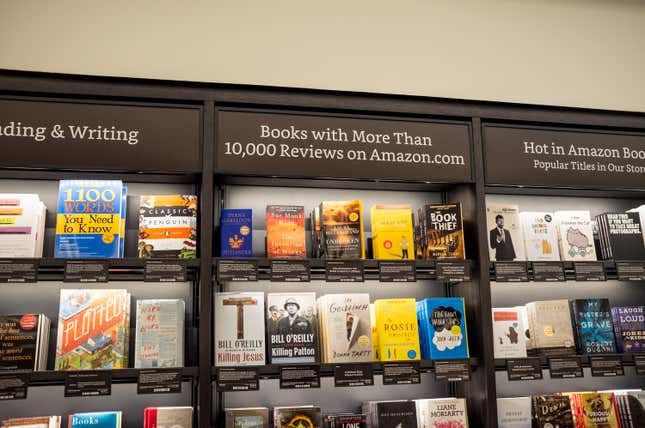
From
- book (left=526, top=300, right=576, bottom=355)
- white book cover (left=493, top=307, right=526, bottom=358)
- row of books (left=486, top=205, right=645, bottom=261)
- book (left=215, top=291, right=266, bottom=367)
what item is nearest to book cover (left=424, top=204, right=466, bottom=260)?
row of books (left=486, top=205, right=645, bottom=261)

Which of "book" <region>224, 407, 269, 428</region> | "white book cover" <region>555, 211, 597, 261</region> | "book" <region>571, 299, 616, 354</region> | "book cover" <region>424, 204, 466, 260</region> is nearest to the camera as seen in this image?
"book" <region>224, 407, 269, 428</region>

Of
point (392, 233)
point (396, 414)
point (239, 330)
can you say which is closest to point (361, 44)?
point (392, 233)

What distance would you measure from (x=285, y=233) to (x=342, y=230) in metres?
0.29

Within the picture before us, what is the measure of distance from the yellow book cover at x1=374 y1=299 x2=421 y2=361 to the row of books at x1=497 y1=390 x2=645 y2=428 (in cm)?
56

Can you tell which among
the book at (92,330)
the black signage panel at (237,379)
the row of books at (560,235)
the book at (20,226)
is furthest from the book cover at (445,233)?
the book at (20,226)

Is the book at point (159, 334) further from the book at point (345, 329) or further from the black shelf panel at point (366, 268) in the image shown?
the book at point (345, 329)

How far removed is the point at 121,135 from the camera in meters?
2.98

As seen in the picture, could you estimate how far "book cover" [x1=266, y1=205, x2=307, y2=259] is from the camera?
10.2 ft

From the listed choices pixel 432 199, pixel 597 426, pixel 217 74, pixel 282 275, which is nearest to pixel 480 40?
pixel 432 199

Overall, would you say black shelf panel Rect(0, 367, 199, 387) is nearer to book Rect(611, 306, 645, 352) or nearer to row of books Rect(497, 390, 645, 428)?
row of books Rect(497, 390, 645, 428)

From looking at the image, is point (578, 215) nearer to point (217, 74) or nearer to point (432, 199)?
point (432, 199)

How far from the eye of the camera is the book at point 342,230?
314 cm

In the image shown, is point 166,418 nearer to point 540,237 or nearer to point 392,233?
point 392,233

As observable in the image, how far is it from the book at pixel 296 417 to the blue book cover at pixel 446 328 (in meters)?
0.66
